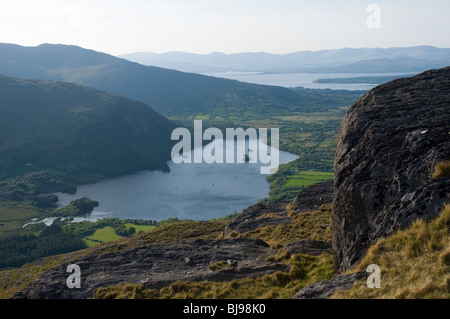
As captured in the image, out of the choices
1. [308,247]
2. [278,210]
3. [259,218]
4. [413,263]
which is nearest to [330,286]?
[413,263]

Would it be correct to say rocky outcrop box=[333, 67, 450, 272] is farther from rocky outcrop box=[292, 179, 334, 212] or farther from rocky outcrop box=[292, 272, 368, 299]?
rocky outcrop box=[292, 179, 334, 212]

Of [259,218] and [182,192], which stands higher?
[259,218]

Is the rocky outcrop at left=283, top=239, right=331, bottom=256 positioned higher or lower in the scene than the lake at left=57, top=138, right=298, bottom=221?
higher

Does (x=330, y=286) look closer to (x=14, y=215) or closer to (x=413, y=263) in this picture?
(x=413, y=263)

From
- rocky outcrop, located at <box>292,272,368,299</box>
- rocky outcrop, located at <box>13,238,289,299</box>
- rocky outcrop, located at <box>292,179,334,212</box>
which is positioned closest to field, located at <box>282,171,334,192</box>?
rocky outcrop, located at <box>292,179,334,212</box>

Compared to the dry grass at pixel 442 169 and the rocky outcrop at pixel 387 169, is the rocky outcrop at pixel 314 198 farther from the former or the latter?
the dry grass at pixel 442 169
